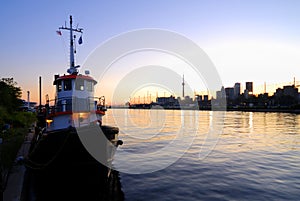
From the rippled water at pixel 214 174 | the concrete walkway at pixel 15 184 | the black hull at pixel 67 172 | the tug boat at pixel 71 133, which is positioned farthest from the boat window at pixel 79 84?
the rippled water at pixel 214 174

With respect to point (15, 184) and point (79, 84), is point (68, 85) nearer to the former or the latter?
point (79, 84)

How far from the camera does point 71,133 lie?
10.1m

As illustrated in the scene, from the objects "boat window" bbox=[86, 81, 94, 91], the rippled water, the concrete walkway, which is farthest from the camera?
"boat window" bbox=[86, 81, 94, 91]

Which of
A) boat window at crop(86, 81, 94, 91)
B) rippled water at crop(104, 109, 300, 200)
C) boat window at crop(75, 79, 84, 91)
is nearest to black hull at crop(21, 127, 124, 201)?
rippled water at crop(104, 109, 300, 200)

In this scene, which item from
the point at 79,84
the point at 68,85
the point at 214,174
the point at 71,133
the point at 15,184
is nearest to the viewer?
the point at 15,184

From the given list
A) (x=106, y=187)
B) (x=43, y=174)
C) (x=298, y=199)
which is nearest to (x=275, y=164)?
(x=298, y=199)

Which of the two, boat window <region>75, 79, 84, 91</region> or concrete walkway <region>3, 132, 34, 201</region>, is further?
boat window <region>75, 79, 84, 91</region>

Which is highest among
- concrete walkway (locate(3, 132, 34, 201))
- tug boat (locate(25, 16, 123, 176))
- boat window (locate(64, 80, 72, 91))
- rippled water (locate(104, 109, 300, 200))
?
boat window (locate(64, 80, 72, 91))

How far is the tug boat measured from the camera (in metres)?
10.2

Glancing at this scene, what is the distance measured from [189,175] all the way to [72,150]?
6.26m

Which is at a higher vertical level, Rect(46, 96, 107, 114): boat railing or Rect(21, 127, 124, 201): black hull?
Rect(46, 96, 107, 114): boat railing

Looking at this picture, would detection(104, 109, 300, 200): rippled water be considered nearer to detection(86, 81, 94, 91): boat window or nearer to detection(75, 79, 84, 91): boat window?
detection(86, 81, 94, 91): boat window

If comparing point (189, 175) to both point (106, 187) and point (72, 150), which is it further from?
point (72, 150)

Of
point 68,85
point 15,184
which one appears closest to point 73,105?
point 68,85
